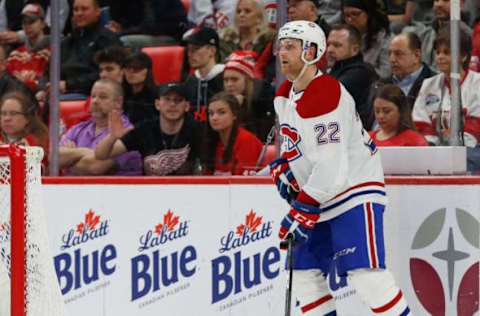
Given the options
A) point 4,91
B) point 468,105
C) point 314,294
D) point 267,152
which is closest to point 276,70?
point 267,152

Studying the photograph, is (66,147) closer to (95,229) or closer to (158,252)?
(95,229)

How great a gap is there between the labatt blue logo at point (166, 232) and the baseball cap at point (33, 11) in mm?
1390

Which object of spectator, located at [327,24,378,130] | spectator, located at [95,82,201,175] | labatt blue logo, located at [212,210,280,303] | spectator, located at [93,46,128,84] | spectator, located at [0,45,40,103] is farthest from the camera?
spectator, located at [0,45,40,103]

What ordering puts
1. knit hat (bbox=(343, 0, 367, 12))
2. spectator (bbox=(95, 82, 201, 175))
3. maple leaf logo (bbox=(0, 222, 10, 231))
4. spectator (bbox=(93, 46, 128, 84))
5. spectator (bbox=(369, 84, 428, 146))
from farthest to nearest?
1. spectator (bbox=(93, 46, 128, 84))
2. spectator (bbox=(95, 82, 201, 175))
3. knit hat (bbox=(343, 0, 367, 12))
4. spectator (bbox=(369, 84, 428, 146))
5. maple leaf logo (bbox=(0, 222, 10, 231))

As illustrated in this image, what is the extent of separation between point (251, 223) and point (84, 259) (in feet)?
2.86

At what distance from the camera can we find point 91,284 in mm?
4059

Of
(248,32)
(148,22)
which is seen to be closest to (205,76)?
(248,32)

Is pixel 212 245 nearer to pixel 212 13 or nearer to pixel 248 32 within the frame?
pixel 248 32

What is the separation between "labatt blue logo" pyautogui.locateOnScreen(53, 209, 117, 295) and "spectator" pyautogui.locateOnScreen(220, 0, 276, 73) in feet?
3.46

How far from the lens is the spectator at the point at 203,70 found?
14.0 feet

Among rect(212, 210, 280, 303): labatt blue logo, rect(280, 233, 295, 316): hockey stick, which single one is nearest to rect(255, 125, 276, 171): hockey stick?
rect(212, 210, 280, 303): labatt blue logo

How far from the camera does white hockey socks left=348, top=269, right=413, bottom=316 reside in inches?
123

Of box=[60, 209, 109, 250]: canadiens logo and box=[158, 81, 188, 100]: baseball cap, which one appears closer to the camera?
box=[60, 209, 109, 250]: canadiens logo

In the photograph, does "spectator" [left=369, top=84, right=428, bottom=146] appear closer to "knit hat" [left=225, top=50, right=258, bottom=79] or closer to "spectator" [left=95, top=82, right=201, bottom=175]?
"knit hat" [left=225, top=50, right=258, bottom=79]
